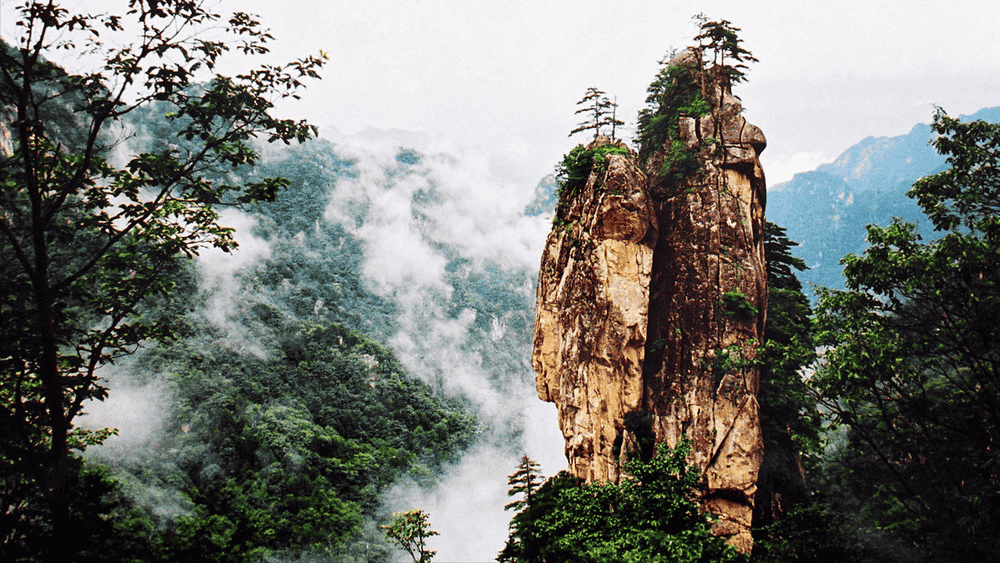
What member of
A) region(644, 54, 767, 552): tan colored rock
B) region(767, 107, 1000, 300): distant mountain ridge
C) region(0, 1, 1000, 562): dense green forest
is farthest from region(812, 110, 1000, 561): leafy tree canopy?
region(767, 107, 1000, 300): distant mountain ridge

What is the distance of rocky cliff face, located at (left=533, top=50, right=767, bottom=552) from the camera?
707 inches

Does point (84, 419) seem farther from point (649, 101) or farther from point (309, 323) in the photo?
point (649, 101)

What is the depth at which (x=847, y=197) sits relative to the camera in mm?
102062

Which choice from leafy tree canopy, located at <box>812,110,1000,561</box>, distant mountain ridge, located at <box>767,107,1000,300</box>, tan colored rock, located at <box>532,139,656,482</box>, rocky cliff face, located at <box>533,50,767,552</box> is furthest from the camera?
distant mountain ridge, located at <box>767,107,1000,300</box>

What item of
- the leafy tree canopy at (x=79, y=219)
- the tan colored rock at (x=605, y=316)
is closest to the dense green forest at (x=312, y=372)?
the leafy tree canopy at (x=79, y=219)

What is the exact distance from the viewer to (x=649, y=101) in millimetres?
24219

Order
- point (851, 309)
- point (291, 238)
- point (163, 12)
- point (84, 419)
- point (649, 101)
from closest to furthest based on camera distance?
point (163, 12) → point (851, 309) → point (649, 101) → point (84, 419) → point (291, 238)

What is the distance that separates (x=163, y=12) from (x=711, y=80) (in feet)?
71.3

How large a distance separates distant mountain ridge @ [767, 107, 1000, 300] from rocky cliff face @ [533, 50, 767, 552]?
8047 centimetres

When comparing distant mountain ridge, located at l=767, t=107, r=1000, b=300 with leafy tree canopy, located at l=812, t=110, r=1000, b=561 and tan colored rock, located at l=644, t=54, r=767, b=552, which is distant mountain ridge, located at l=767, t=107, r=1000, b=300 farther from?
leafy tree canopy, located at l=812, t=110, r=1000, b=561

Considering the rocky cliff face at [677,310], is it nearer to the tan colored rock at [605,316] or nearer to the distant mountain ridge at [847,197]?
the tan colored rock at [605,316]

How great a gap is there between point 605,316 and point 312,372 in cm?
6442

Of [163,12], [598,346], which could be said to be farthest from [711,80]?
[163,12]

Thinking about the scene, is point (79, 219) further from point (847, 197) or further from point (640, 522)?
point (847, 197)
